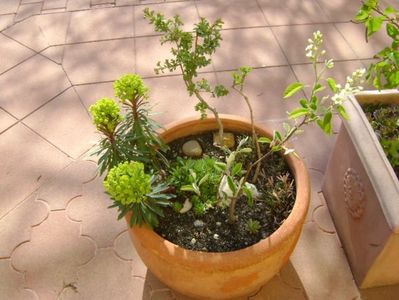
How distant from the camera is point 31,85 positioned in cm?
271

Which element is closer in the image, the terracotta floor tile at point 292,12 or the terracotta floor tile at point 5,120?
the terracotta floor tile at point 5,120

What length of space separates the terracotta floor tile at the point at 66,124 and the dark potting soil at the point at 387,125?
1451 millimetres

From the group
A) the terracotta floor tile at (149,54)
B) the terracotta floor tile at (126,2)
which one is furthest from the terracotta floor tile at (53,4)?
the terracotta floor tile at (149,54)

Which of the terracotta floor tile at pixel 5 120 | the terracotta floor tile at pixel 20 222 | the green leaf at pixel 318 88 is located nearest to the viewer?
the green leaf at pixel 318 88

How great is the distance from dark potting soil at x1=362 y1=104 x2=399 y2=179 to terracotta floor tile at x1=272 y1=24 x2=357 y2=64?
103 cm

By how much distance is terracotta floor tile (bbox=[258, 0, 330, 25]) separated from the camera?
123 inches

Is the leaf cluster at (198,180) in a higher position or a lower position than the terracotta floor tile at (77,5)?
lower

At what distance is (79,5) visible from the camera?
10.9ft

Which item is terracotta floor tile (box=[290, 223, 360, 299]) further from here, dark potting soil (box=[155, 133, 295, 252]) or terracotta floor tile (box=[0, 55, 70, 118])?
terracotta floor tile (box=[0, 55, 70, 118])

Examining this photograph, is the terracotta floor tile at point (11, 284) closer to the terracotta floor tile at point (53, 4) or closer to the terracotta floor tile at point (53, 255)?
the terracotta floor tile at point (53, 255)

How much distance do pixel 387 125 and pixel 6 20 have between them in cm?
285

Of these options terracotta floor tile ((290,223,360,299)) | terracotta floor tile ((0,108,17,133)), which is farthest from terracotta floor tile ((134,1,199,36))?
terracotta floor tile ((290,223,360,299))

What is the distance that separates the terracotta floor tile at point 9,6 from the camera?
332cm

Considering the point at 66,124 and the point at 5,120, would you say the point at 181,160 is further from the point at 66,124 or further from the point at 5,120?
the point at 5,120
